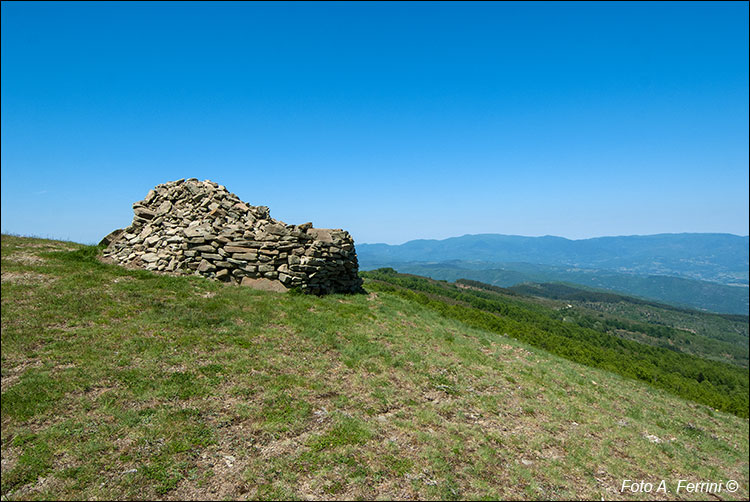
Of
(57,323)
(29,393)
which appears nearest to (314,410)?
(29,393)

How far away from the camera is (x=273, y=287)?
16469 mm

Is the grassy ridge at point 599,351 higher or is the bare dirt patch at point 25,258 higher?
the bare dirt patch at point 25,258

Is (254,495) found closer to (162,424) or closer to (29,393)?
(162,424)

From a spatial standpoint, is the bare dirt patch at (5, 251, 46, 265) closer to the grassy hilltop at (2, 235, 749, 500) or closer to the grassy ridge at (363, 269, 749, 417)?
the grassy hilltop at (2, 235, 749, 500)

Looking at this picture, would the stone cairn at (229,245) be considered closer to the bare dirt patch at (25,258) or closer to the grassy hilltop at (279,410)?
the grassy hilltop at (279,410)

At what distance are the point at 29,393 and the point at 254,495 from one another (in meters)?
5.92

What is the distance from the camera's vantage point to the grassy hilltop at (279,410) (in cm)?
634

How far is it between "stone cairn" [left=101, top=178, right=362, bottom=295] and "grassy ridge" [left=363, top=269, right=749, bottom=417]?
29.4 ft

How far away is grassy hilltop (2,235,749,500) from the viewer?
20.8 ft

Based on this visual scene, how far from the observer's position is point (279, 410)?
27.2 feet

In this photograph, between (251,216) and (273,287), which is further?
(251,216)

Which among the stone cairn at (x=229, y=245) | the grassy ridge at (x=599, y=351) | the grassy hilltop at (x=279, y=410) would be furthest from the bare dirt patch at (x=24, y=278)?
the grassy ridge at (x=599, y=351)

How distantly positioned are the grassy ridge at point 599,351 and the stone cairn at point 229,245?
353 inches

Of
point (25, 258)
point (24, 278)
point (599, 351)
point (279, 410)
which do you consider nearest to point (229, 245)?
point (24, 278)
